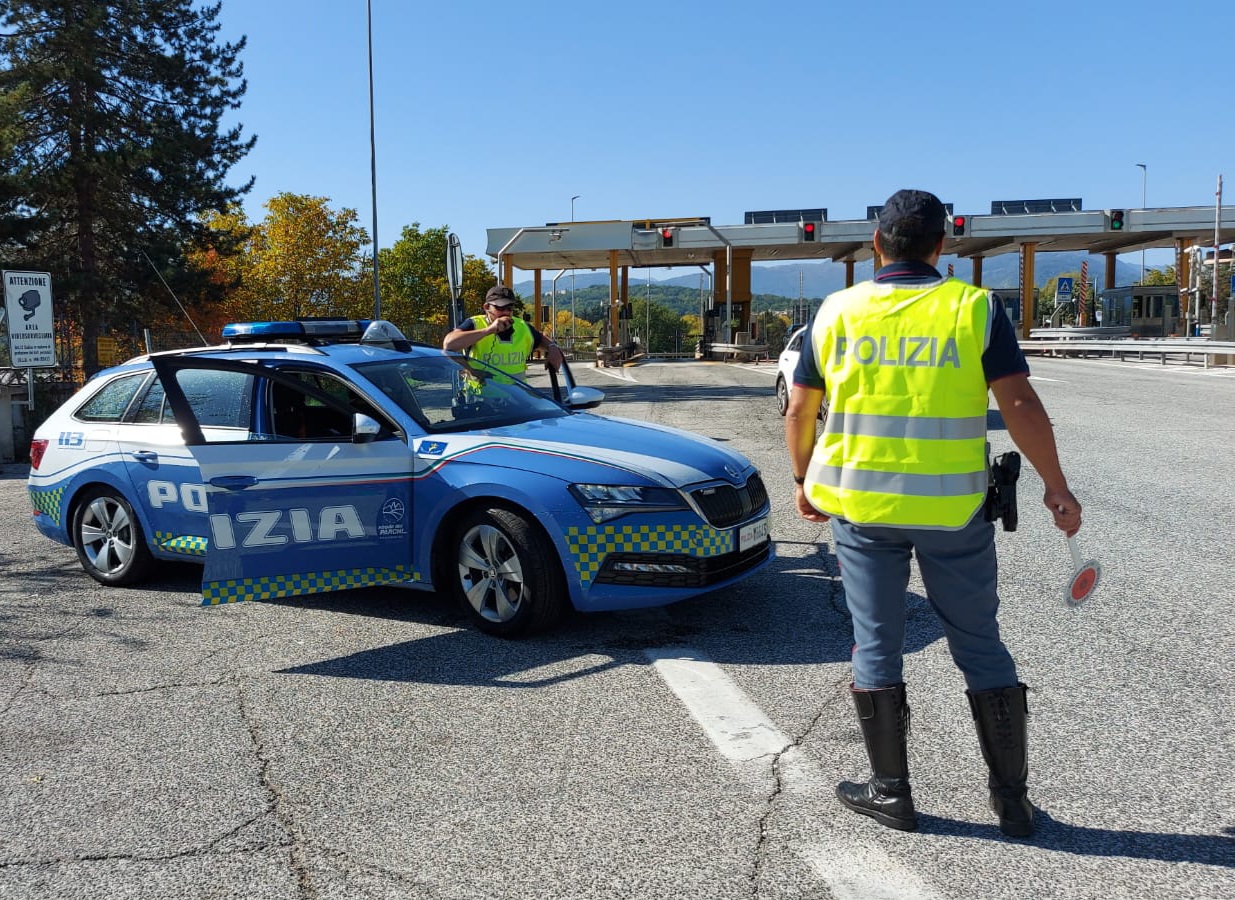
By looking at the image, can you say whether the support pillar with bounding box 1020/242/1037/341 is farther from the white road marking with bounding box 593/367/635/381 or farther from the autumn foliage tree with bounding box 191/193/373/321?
the autumn foliage tree with bounding box 191/193/373/321

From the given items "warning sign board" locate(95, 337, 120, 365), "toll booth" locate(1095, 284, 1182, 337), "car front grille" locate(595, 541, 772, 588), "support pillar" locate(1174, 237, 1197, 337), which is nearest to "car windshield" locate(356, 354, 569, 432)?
"car front grille" locate(595, 541, 772, 588)

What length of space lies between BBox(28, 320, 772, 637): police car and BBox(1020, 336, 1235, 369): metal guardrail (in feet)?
64.1

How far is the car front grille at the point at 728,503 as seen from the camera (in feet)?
17.2

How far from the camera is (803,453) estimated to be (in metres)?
3.47

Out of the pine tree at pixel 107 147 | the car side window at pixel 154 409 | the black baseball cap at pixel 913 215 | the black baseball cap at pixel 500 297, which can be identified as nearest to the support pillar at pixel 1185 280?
the pine tree at pixel 107 147

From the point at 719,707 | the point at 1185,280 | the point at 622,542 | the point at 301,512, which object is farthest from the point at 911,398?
the point at 1185,280

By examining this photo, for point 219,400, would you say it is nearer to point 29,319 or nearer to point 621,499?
point 621,499

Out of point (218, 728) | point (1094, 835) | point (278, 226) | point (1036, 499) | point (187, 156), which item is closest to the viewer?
point (1094, 835)

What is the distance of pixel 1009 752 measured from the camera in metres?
3.19

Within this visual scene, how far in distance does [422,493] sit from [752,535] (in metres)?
1.66

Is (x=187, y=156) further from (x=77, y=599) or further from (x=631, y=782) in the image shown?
(x=631, y=782)

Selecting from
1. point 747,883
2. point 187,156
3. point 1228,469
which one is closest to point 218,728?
→ point 747,883

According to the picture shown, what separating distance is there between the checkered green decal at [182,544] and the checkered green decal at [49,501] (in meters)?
0.96

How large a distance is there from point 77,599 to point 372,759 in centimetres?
337
